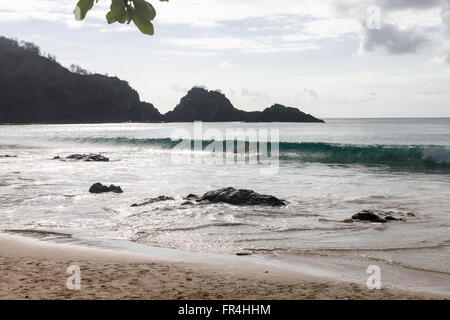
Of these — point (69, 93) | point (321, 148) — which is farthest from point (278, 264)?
point (69, 93)

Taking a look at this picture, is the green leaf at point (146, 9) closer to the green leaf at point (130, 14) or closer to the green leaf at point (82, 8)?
the green leaf at point (130, 14)

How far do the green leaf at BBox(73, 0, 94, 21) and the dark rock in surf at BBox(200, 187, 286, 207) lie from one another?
10713 mm

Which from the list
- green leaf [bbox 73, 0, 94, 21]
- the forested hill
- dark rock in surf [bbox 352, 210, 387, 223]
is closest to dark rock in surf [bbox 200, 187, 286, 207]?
dark rock in surf [bbox 352, 210, 387, 223]

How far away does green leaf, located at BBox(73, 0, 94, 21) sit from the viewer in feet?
7.48

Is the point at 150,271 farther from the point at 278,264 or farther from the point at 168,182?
the point at 168,182

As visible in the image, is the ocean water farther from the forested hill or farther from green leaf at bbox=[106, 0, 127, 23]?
the forested hill

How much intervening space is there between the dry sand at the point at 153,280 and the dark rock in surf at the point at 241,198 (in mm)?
5414

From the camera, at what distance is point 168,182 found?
62.6ft

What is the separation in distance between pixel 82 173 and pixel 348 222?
15415 millimetres

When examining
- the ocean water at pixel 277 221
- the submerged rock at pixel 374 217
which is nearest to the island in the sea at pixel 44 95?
the ocean water at pixel 277 221

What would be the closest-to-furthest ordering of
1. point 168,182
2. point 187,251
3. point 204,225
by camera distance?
point 187,251 → point 204,225 → point 168,182

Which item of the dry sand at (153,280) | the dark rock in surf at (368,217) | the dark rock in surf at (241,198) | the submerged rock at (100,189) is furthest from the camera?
the submerged rock at (100,189)

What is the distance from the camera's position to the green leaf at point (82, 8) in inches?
89.8

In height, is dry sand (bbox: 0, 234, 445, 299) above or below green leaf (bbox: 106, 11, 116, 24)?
below
